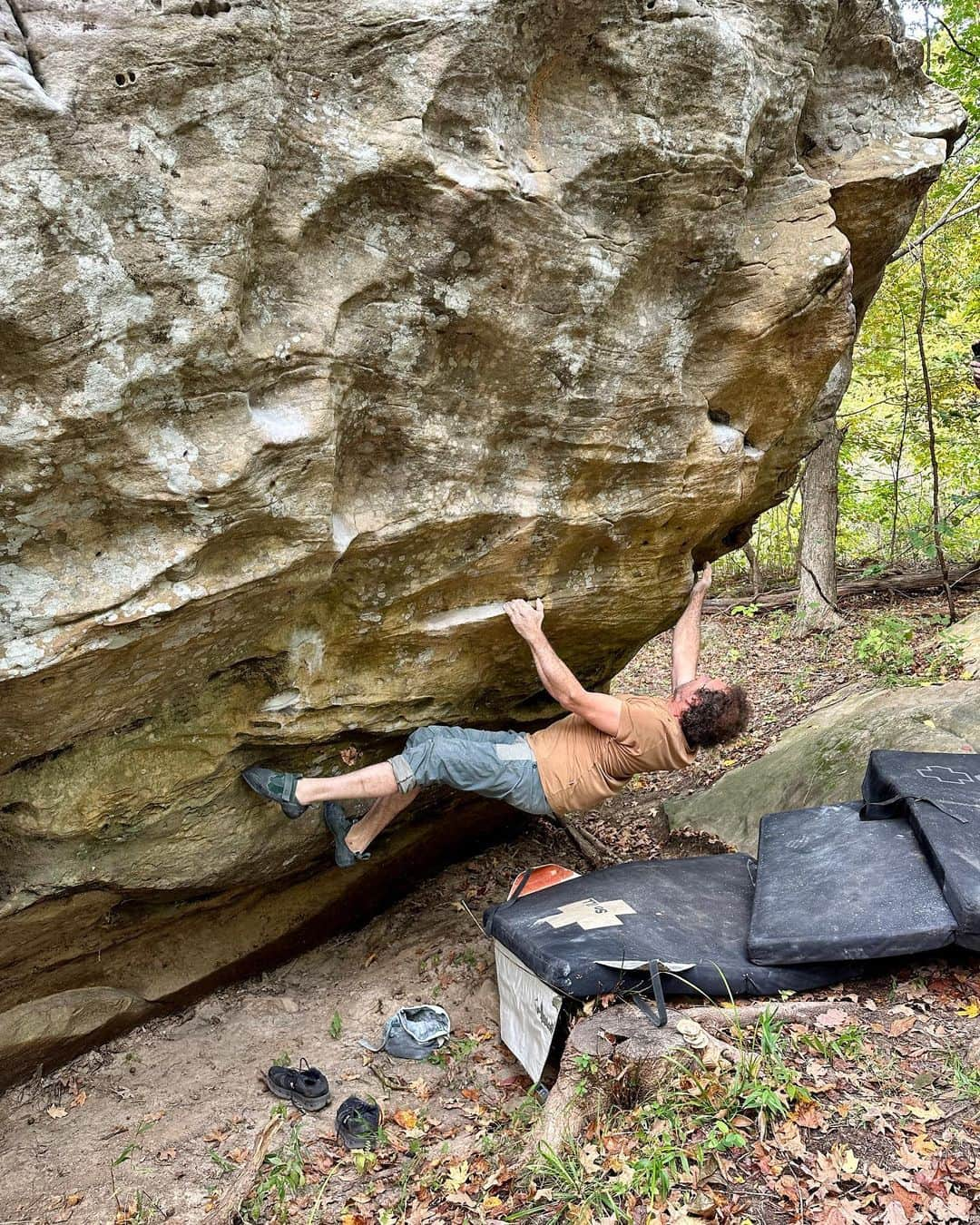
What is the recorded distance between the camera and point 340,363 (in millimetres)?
3670

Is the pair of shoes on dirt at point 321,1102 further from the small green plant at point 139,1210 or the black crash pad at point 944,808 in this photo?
the black crash pad at point 944,808

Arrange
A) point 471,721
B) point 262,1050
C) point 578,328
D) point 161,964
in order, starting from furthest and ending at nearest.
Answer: point 471,721 → point 161,964 → point 262,1050 → point 578,328

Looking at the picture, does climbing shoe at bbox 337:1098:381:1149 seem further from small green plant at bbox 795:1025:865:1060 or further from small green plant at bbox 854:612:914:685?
small green plant at bbox 854:612:914:685

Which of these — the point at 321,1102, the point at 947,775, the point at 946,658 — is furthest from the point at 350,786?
the point at 946,658

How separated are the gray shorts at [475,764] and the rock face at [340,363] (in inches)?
13.4

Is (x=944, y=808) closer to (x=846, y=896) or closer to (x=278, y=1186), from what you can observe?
(x=846, y=896)

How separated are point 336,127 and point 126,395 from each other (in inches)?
54.6

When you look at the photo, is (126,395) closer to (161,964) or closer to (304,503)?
(304,503)

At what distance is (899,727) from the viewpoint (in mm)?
6367

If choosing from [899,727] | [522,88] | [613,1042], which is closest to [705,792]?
[899,727]

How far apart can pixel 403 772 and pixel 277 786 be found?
74 centimetres

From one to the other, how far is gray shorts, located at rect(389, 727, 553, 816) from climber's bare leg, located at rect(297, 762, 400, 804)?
6 centimetres

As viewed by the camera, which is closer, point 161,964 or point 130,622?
point 130,622

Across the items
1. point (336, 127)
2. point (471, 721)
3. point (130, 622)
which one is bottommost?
point (471, 721)
